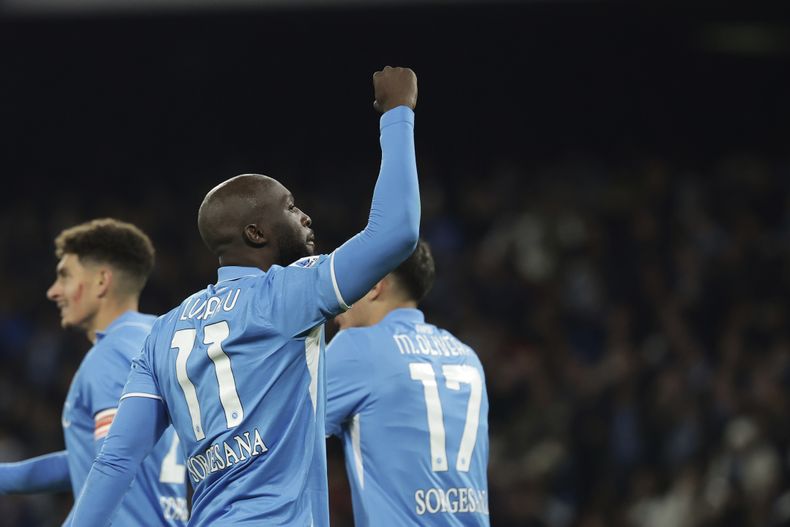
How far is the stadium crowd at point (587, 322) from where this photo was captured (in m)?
9.97

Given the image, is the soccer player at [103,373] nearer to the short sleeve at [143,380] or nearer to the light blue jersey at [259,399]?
the short sleeve at [143,380]

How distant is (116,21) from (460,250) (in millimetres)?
6052

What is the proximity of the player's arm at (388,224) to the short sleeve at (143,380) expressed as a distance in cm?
80

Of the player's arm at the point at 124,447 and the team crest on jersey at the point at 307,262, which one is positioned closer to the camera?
the team crest on jersey at the point at 307,262

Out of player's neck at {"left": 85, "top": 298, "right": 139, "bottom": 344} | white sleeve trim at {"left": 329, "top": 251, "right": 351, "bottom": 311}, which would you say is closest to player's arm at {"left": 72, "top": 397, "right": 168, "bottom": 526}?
white sleeve trim at {"left": 329, "top": 251, "right": 351, "bottom": 311}

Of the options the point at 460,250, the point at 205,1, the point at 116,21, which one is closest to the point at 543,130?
the point at 460,250

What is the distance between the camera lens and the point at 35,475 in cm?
518

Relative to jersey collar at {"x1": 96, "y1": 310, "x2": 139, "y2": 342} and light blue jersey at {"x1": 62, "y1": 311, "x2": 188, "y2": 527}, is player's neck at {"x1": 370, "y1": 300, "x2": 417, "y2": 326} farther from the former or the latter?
jersey collar at {"x1": 96, "y1": 310, "x2": 139, "y2": 342}

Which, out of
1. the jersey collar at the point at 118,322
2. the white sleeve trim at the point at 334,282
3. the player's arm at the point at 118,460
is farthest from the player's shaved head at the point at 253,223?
the jersey collar at the point at 118,322

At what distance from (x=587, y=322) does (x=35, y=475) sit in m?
7.43

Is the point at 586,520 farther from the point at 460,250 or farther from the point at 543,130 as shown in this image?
the point at 543,130

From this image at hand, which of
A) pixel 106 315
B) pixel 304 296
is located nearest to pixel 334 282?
pixel 304 296

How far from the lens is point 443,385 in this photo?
4816mm

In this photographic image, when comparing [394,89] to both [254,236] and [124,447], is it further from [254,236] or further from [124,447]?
[124,447]
